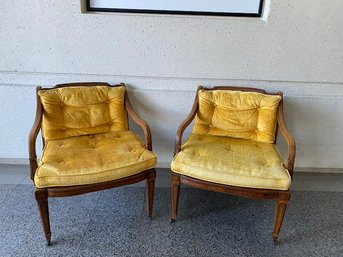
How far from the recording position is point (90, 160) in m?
1.76

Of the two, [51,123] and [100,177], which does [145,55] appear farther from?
[100,177]

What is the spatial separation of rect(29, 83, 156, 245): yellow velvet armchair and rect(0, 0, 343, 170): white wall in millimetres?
211

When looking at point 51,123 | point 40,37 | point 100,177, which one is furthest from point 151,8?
point 100,177

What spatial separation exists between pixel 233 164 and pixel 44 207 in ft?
3.64

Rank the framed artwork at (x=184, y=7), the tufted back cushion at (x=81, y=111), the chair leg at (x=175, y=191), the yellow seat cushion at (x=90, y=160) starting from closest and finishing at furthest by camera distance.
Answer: the yellow seat cushion at (x=90, y=160), the chair leg at (x=175, y=191), the tufted back cushion at (x=81, y=111), the framed artwork at (x=184, y=7)

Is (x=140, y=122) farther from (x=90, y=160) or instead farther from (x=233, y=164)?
(x=233, y=164)

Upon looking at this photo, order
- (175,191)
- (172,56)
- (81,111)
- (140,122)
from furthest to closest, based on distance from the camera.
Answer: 1. (172,56)
2. (81,111)
3. (140,122)
4. (175,191)

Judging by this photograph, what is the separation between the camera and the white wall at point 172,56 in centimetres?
213

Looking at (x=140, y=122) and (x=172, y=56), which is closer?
(x=140, y=122)

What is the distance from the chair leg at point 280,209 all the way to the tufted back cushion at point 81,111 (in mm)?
1159

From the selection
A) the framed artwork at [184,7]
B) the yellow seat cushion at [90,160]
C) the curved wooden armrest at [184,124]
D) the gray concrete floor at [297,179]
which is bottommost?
the gray concrete floor at [297,179]

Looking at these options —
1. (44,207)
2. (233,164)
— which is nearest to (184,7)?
(233,164)

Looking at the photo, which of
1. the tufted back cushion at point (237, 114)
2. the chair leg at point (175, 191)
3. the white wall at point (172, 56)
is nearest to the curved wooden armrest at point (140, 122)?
the white wall at point (172, 56)

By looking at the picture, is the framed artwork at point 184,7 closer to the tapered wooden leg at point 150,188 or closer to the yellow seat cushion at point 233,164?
the yellow seat cushion at point 233,164
